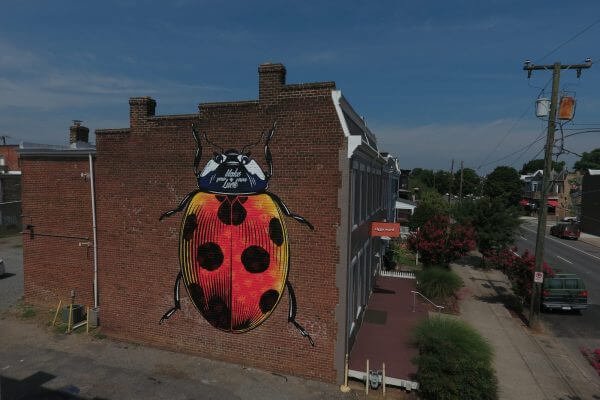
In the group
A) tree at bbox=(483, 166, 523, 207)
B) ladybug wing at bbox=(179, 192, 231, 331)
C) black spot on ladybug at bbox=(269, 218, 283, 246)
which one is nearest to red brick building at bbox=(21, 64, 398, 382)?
ladybug wing at bbox=(179, 192, 231, 331)

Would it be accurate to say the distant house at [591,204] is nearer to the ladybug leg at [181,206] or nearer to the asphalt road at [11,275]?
the ladybug leg at [181,206]

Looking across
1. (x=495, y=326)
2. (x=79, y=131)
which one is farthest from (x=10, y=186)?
(x=495, y=326)

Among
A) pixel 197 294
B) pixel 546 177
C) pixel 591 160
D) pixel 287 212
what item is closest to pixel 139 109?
pixel 287 212

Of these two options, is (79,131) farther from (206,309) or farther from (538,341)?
(538,341)

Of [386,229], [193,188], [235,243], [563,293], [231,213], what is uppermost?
[193,188]

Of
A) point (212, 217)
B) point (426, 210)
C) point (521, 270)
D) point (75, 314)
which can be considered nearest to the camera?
point (212, 217)

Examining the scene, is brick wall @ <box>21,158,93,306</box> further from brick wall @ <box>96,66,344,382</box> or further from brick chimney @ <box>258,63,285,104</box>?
Result: brick chimney @ <box>258,63,285,104</box>

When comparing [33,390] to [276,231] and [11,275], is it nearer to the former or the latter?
[276,231]
